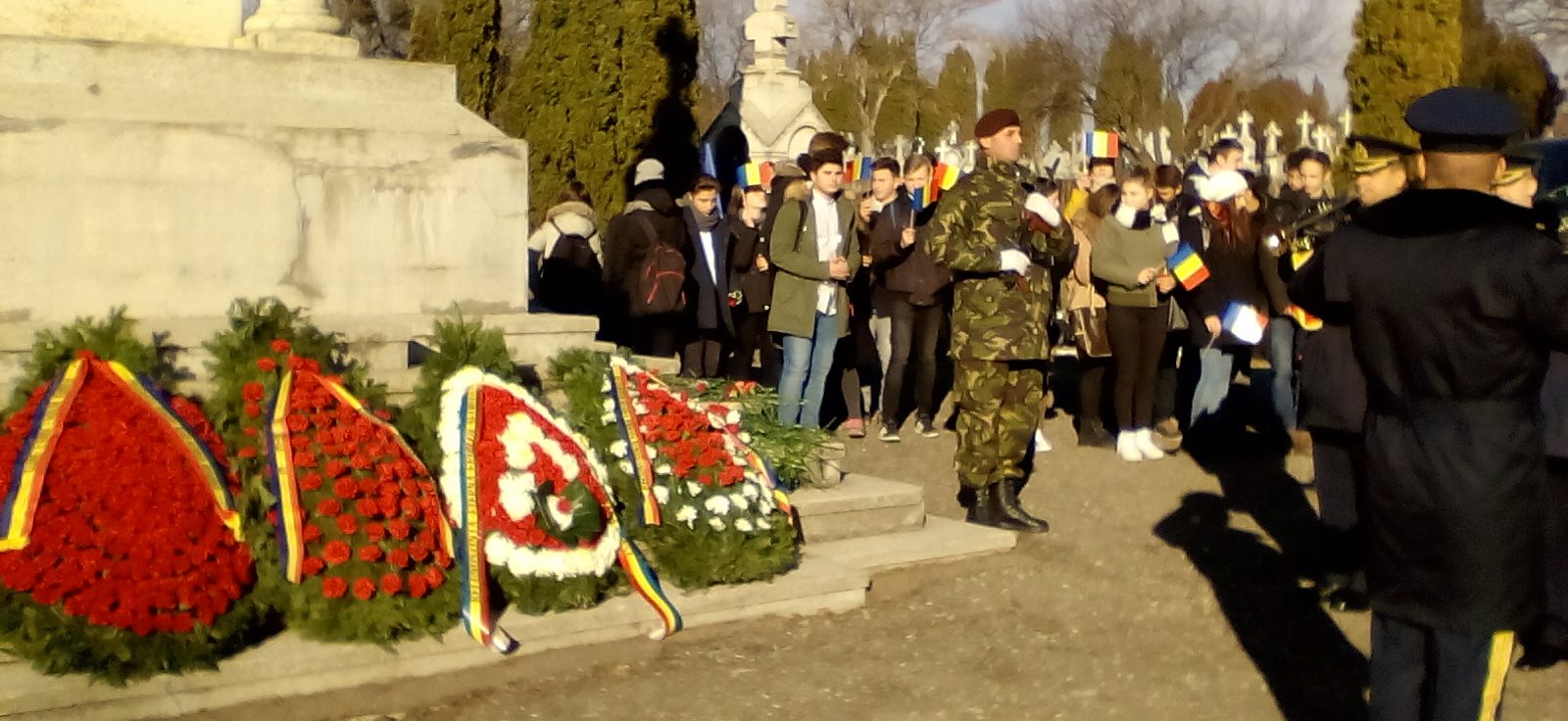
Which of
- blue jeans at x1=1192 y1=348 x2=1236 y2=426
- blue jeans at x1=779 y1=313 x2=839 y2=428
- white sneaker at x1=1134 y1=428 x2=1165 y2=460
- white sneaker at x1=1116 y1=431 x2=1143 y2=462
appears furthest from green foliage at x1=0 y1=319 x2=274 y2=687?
blue jeans at x1=1192 y1=348 x2=1236 y2=426

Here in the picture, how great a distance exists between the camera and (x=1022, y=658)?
604 cm

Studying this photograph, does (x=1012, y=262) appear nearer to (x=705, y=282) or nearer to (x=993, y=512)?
(x=993, y=512)

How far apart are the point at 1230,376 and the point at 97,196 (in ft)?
23.8

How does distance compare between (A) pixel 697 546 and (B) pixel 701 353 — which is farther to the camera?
(B) pixel 701 353

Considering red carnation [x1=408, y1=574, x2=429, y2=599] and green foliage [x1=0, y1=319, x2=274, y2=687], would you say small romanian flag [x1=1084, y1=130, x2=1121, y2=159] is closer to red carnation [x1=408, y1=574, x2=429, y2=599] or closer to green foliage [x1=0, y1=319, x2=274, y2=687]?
red carnation [x1=408, y1=574, x2=429, y2=599]

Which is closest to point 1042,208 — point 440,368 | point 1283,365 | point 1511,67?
point 440,368

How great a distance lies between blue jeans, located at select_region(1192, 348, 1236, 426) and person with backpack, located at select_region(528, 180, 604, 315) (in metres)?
4.04

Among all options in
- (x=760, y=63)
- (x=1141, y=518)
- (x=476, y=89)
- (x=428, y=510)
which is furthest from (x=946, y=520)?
(x=760, y=63)

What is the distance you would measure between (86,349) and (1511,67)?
44.5 meters

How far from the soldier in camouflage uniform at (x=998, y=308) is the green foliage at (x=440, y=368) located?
2402 mm

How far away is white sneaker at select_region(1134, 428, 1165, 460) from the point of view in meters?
10.3

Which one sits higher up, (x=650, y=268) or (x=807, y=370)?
(x=650, y=268)

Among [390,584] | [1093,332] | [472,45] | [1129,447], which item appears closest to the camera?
[390,584]

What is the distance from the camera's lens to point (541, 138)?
20.9 meters
